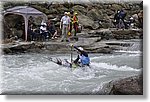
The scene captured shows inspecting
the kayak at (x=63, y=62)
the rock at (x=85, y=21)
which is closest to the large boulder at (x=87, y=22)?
the rock at (x=85, y=21)

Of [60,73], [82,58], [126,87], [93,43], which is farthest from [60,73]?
[126,87]

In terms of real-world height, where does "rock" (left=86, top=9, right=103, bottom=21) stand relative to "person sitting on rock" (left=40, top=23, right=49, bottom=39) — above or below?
above

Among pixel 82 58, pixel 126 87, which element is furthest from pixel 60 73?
pixel 126 87

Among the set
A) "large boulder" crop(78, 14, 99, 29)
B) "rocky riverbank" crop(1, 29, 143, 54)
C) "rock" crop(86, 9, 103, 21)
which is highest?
"rock" crop(86, 9, 103, 21)

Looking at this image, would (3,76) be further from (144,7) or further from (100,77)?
(144,7)

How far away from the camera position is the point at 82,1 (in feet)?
5.61

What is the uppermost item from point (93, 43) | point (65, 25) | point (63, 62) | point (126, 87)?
point (65, 25)

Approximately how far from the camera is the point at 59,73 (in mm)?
1695

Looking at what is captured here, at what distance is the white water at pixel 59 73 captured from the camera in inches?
66.2

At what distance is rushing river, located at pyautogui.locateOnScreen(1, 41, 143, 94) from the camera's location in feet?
5.51

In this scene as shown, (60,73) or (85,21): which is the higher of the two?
(85,21)

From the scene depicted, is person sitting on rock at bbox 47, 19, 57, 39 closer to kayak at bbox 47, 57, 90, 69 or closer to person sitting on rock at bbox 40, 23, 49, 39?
person sitting on rock at bbox 40, 23, 49, 39

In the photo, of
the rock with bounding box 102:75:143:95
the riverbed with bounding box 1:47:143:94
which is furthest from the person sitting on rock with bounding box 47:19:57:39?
the rock with bounding box 102:75:143:95

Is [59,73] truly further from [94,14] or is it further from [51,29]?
[94,14]
